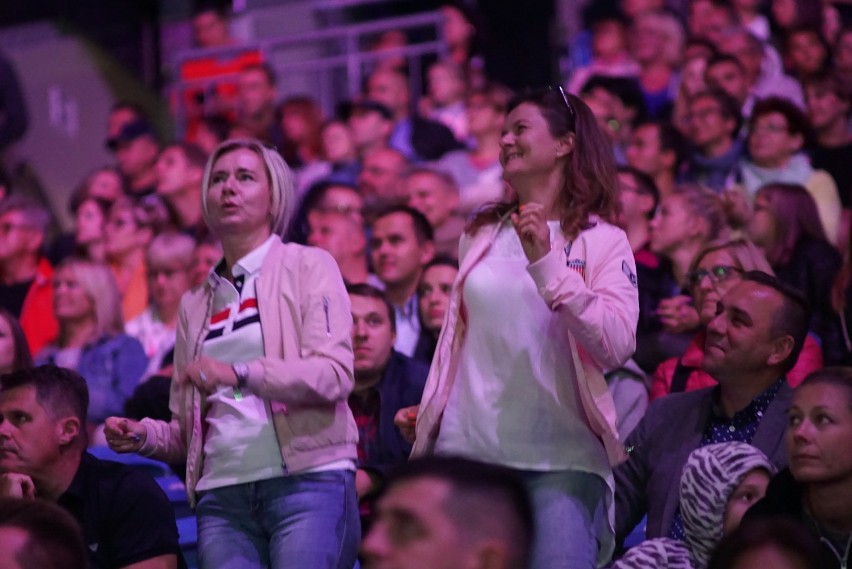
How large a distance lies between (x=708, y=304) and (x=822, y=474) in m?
1.46

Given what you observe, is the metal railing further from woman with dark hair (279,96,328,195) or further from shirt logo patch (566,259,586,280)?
shirt logo patch (566,259,586,280)

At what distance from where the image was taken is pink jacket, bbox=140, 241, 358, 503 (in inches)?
144

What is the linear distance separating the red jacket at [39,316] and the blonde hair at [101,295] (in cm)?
45

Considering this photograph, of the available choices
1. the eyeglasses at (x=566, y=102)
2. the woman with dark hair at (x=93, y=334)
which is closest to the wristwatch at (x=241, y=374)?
the eyeglasses at (x=566, y=102)

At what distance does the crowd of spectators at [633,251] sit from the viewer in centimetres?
379

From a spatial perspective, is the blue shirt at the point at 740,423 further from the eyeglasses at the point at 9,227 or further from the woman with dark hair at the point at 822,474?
the eyeglasses at the point at 9,227

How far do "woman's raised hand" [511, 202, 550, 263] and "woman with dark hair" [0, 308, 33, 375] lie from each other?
2.57 m

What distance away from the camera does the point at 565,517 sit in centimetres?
343

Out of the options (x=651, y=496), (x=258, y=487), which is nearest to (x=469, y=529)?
(x=258, y=487)

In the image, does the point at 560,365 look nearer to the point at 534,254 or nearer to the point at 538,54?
the point at 534,254

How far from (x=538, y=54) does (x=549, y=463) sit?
7.28m

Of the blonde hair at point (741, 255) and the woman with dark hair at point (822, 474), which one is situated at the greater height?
the blonde hair at point (741, 255)

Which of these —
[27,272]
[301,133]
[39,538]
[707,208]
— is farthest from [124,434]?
[301,133]

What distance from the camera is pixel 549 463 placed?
3.47 m
